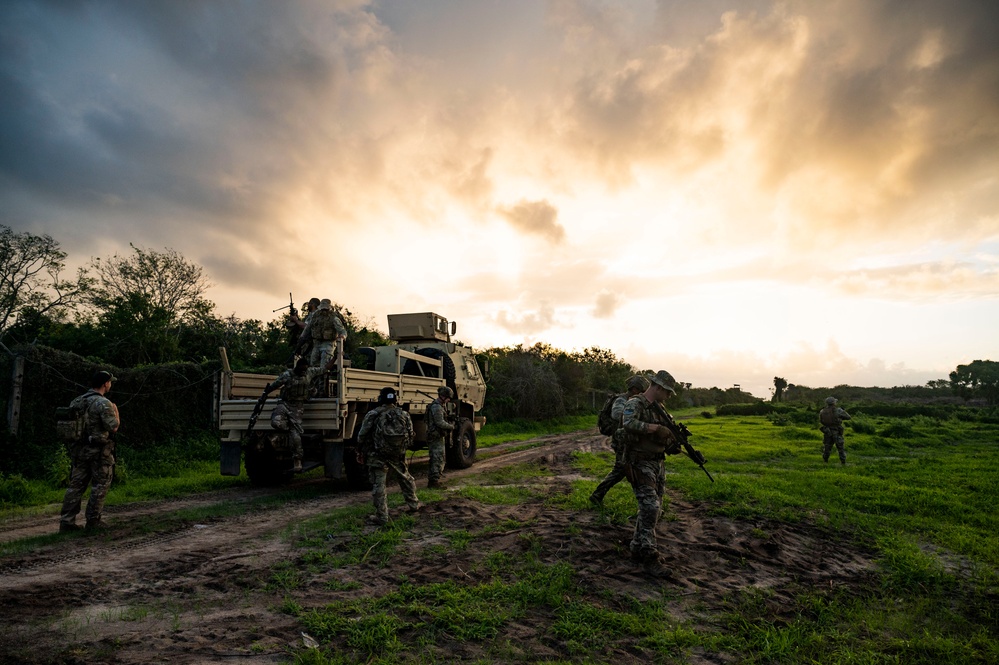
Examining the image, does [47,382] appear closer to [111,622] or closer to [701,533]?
[111,622]

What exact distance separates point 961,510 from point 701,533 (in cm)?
530

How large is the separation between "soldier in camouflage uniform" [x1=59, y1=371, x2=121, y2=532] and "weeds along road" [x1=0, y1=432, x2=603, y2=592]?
335 millimetres

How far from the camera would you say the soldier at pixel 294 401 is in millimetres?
8414

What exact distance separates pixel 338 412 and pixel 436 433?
1934mm

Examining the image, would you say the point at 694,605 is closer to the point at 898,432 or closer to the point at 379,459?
the point at 379,459

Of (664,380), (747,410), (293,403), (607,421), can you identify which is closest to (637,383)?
(664,380)

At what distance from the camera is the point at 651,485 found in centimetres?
596

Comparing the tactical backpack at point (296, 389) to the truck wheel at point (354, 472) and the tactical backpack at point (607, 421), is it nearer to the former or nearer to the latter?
the truck wheel at point (354, 472)

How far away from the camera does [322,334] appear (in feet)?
29.8

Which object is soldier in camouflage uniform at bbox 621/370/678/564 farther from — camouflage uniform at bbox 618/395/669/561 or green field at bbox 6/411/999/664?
green field at bbox 6/411/999/664

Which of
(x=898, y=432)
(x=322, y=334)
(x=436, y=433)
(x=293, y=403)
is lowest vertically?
(x=898, y=432)

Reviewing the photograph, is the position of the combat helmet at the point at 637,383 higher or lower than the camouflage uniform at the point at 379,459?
higher

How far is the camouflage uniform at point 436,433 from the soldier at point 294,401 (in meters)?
2.17

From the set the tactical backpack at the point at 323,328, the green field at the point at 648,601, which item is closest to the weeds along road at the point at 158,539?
the green field at the point at 648,601
